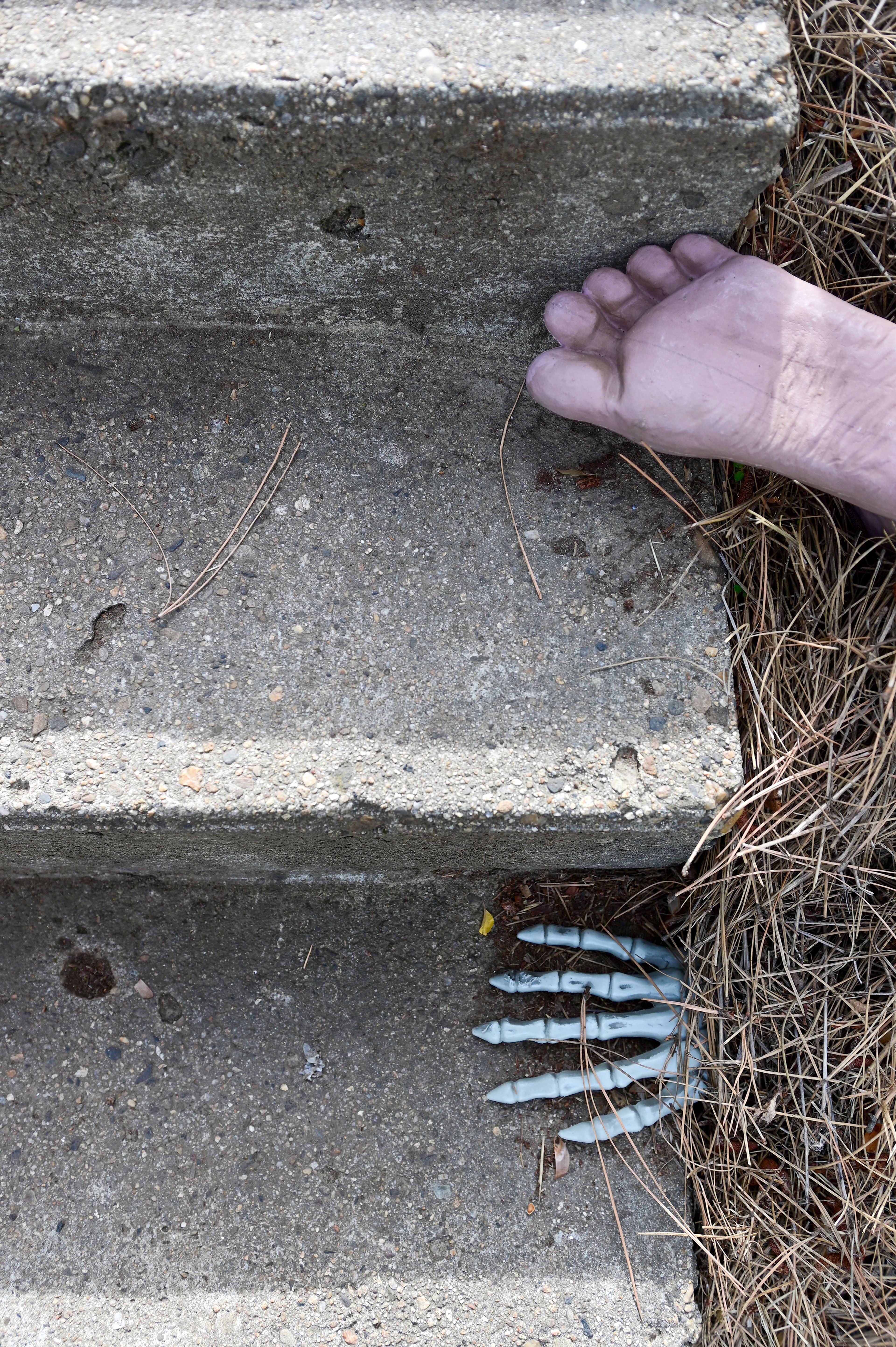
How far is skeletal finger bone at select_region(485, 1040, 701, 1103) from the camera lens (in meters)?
1.18

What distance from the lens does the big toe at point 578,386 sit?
99 cm

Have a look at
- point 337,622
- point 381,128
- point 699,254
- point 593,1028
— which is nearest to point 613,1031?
point 593,1028

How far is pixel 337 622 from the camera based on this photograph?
1.03m

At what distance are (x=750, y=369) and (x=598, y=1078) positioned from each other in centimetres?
96

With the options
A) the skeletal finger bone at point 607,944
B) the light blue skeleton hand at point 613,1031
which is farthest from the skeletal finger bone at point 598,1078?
the skeletal finger bone at point 607,944

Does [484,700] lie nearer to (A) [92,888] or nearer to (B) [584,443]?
(B) [584,443]

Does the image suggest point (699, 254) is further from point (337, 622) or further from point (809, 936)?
point (809, 936)

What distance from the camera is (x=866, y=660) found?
104cm

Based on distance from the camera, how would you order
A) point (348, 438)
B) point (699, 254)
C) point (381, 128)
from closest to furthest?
point (381, 128), point (699, 254), point (348, 438)

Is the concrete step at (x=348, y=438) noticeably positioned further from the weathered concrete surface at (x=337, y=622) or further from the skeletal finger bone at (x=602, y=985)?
the skeletal finger bone at (x=602, y=985)

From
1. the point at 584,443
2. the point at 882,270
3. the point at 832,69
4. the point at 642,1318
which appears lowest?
the point at 642,1318

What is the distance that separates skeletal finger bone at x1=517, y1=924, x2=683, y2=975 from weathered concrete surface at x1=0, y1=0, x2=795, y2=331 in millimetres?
904

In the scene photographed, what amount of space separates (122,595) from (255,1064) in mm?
705

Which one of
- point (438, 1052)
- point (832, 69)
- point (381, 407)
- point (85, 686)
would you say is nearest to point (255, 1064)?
point (438, 1052)
